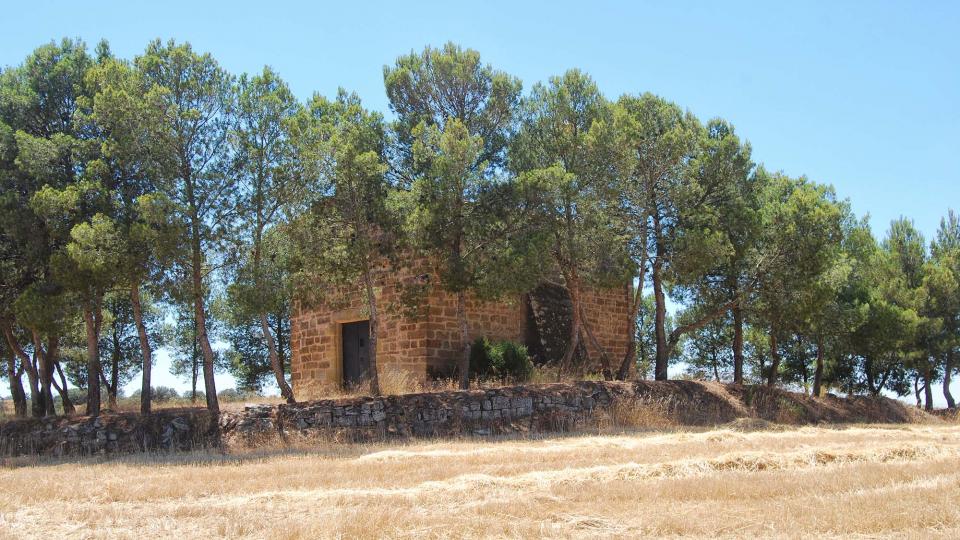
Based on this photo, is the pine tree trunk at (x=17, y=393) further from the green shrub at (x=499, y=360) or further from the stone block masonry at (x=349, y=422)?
the green shrub at (x=499, y=360)

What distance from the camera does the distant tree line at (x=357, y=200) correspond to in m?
15.2

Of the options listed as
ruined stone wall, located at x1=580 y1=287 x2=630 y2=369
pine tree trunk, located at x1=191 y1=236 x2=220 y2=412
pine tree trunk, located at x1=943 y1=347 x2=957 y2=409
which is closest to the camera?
pine tree trunk, located at x1=191 y1=236 x2=220 y2=412

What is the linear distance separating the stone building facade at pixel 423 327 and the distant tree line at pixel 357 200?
68cm

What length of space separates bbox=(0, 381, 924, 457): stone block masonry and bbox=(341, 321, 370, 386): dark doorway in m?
4.62

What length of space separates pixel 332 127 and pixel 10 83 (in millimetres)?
6937

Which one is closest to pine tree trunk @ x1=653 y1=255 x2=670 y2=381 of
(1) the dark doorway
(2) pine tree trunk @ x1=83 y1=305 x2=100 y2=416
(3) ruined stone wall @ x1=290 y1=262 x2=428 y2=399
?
(3) ruined stone wall @ x1=290 y1=262 x2=428 y2=399

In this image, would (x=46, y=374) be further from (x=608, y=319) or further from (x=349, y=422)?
(x=608, y=319)

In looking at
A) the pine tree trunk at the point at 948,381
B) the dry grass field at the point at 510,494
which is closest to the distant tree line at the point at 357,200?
the dry grass field at the point at 510,494

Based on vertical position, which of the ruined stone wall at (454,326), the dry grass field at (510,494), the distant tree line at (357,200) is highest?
the distant tree line at (357,200)

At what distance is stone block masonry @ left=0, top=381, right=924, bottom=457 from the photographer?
47.1ft

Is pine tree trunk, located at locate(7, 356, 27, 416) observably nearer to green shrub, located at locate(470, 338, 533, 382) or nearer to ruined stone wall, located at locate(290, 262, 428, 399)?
ruined stone wall, located at locate(290, 262, 428, 399)

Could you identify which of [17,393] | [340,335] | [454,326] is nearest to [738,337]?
[454,326]

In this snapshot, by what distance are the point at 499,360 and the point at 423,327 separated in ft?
5.88

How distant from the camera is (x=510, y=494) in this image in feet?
26.2
